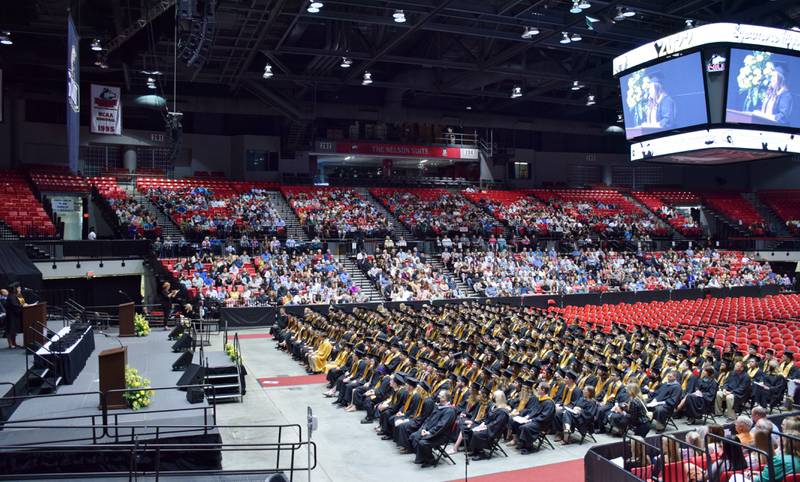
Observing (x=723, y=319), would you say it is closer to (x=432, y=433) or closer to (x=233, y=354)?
(x=432, y=433)

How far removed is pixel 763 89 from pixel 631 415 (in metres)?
17.7

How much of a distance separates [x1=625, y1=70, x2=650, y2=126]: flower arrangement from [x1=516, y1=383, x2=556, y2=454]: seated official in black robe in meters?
18.4

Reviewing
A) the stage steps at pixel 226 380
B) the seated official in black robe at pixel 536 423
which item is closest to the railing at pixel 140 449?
the seated official in black robe at pixel 536 423

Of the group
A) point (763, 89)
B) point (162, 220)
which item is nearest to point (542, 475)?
point (763, 89)

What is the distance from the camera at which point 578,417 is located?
1285 cm

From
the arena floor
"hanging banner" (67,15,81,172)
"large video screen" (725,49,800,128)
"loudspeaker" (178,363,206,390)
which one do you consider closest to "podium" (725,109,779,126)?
"large video screen" (725,49,800,128)

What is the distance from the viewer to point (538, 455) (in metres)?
12.2

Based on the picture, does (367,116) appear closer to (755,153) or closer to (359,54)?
(359,54)

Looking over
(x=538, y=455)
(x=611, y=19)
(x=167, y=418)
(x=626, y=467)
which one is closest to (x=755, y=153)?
(x=611, y=19)

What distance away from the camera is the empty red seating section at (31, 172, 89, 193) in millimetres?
33719

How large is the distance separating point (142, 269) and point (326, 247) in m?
9.48

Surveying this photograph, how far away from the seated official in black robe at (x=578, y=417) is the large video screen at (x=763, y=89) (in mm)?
15848

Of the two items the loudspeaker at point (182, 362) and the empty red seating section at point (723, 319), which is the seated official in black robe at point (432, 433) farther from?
the empty red seating section at point (723, 319)

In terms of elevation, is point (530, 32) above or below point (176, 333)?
above
